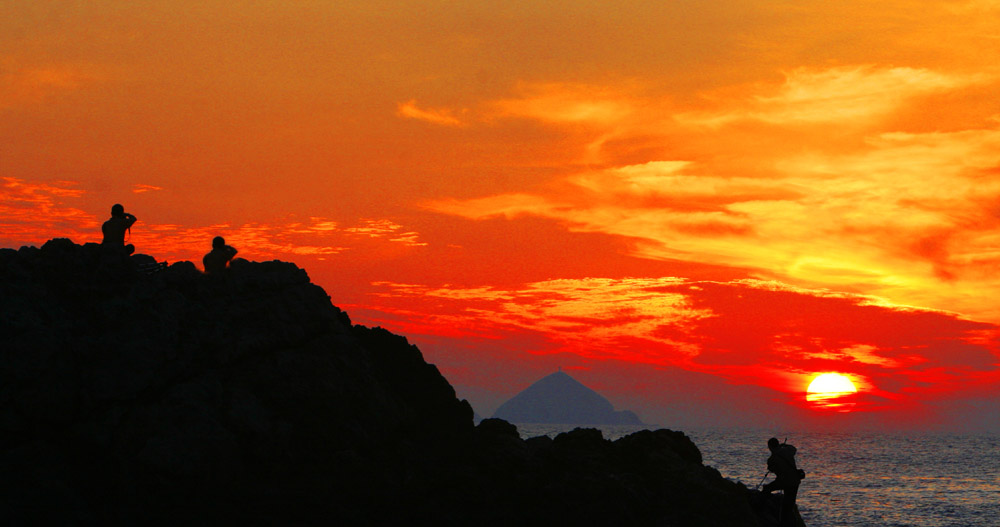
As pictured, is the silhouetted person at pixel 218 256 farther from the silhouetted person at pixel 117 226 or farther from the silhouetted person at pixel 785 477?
the silhouetted person at pixel 785 477

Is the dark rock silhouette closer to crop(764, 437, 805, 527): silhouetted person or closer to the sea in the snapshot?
crop(764, 437, 805, 527): silhouetted person

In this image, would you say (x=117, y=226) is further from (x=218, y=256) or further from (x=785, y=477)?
(x=785, y=477)

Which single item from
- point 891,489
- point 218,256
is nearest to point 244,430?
point 218,256

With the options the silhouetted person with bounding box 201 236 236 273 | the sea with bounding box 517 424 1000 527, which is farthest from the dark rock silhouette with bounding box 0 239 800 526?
the sea with bounding box 517 424 1000 527

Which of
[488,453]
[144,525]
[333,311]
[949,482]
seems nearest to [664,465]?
[488,453]

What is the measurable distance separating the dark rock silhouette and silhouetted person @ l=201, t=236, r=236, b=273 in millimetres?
360

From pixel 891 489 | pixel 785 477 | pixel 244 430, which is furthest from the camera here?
pixel 891 489

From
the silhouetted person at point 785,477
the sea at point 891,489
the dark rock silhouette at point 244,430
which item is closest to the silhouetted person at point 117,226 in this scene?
the dark rock silhouette at point 244,430

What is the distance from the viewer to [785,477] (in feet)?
82.0

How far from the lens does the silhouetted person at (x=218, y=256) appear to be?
83.7 feet

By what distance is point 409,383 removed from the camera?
26766mm

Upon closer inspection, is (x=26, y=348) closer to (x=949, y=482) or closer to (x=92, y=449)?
(x=92, y=449)

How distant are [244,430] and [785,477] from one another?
15.2 meters

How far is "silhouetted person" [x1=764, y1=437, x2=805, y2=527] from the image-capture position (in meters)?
25.0
